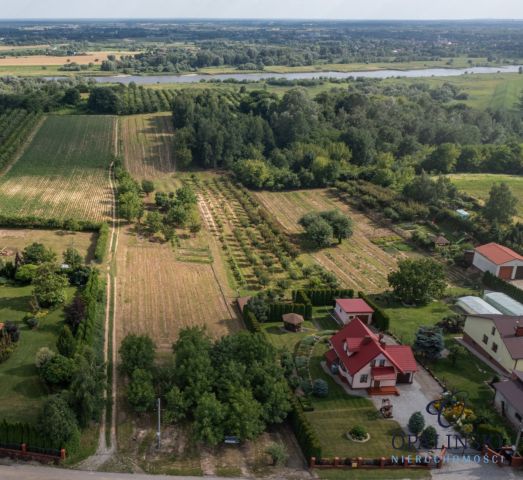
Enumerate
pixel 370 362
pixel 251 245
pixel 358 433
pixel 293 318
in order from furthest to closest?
pixel 251 245
pixel 293 318
pixel 370 362
pixel 358 433

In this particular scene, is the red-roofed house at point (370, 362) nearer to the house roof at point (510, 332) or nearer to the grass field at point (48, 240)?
the house roof at point (510, 332)

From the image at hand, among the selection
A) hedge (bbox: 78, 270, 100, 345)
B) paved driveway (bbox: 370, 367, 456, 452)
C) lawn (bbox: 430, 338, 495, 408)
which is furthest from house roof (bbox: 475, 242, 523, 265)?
hedge (bbox: 78, 270, 100, 345)

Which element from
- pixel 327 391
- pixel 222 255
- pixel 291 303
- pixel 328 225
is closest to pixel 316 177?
pixel 328 225

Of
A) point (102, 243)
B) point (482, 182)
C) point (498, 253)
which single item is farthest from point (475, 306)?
point (482, 182)

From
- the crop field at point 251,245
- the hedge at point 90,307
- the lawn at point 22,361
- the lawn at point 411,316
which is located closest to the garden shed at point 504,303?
the lawn at point 411,316

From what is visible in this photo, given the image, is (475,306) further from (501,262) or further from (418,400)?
(418,400)

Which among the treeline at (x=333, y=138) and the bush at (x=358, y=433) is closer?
the bush at (x=358, y=433)
